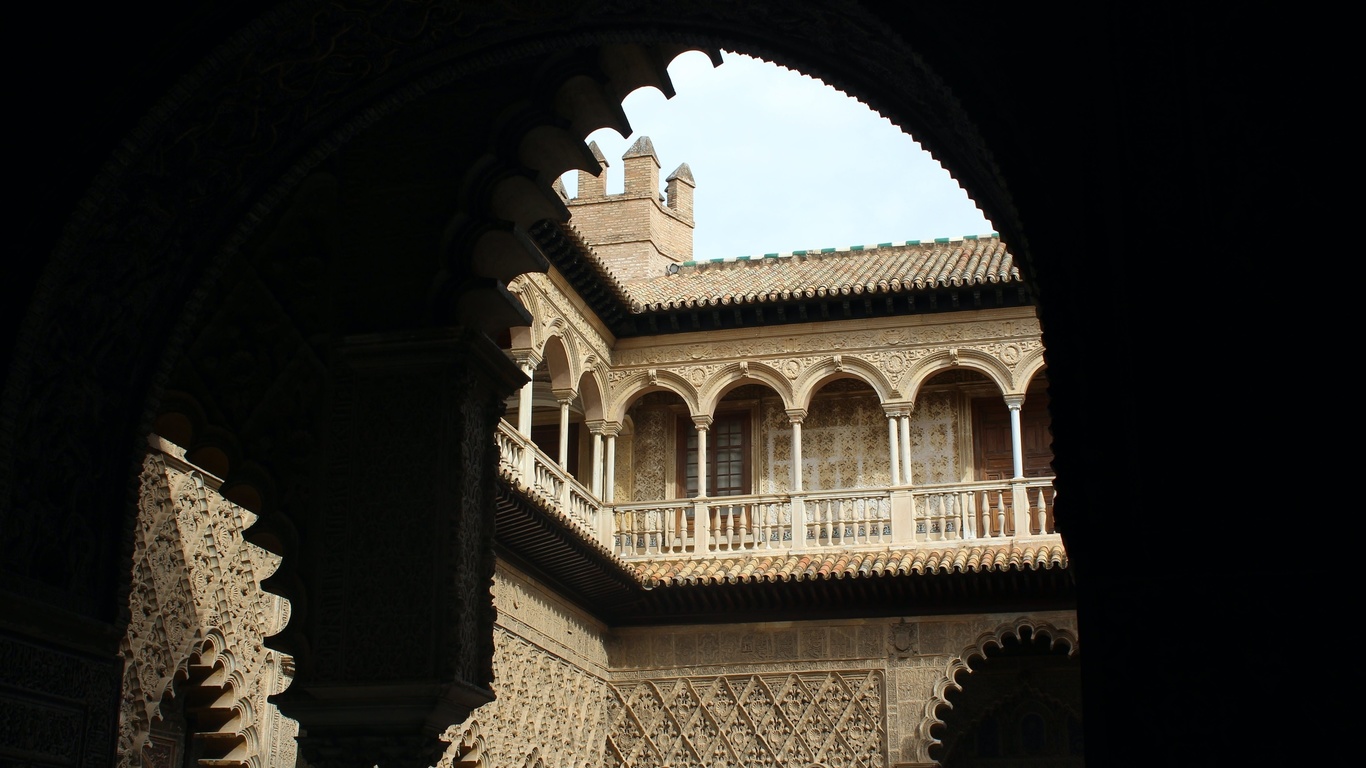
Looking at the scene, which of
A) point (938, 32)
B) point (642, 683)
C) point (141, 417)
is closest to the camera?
point (938, 32)

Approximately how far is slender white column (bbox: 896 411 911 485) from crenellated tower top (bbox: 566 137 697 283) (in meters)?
4.63

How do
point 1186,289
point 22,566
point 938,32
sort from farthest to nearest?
1. point 22,566
2. point 938,32
3. point 1186,289

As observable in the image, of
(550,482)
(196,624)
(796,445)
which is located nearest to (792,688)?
(796,445)

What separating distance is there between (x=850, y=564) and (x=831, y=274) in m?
4.09

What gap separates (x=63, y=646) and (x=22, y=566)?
0.23m

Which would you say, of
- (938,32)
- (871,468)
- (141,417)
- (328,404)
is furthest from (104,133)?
(871,468)

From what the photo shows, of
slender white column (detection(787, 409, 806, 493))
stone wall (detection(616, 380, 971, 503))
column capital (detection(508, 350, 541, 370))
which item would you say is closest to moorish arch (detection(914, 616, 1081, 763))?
stone wall (detection(616, 380, 971, 503))

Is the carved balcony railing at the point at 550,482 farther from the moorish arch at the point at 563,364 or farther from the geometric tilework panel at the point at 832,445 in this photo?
the geometric tilework panel at the point at 832,445

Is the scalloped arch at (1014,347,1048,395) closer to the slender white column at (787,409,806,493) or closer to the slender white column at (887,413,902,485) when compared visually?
the slender white column at (887,413,902,485)

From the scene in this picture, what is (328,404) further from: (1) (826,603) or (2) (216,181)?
(1) (826,603)

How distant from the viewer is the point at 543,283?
1499cm

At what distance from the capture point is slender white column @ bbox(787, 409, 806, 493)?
55.2 feet

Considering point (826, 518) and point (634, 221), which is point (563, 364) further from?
point (634, 221)

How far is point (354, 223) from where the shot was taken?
18.1 ft
